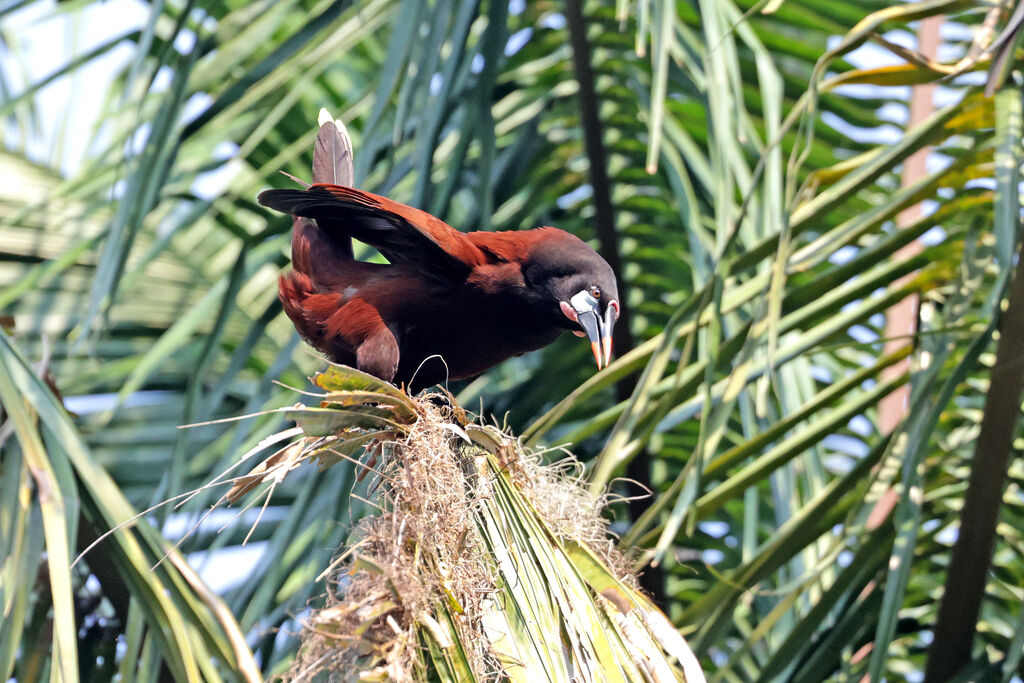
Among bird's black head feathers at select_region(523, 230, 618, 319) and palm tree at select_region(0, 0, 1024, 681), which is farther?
bird's black head feathers at select_region(523, 230, 618, 319)

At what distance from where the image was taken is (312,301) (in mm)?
2512

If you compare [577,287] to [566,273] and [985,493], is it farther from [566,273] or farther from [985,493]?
[985,493]

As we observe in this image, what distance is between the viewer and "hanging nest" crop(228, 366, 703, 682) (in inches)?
53.1

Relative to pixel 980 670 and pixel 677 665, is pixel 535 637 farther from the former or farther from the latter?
pixel 980 670

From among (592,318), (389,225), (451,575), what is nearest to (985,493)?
(592,318)

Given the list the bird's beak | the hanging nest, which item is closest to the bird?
the bird's beak

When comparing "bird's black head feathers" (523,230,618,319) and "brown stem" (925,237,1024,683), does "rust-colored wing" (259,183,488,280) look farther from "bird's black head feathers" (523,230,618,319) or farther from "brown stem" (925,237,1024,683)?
"brown stem" (925,237,1024,683)

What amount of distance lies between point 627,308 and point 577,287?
828 millimetres

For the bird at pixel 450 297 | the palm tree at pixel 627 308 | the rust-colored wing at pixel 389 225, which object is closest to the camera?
the palm tree at pixel 627 308

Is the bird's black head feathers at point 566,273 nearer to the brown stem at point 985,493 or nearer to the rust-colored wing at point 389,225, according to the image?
the rust-colored wing at point 389,225

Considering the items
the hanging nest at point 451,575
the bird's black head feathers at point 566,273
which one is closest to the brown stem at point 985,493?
the hanging nest at point 451,575

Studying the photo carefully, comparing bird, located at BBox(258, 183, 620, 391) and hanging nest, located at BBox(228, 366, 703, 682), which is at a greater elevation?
bird, located at BBox(258, 183, 620, 391)

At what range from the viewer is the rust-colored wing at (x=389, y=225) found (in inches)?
83.5

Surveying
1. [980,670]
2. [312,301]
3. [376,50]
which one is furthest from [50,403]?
[376,50]
